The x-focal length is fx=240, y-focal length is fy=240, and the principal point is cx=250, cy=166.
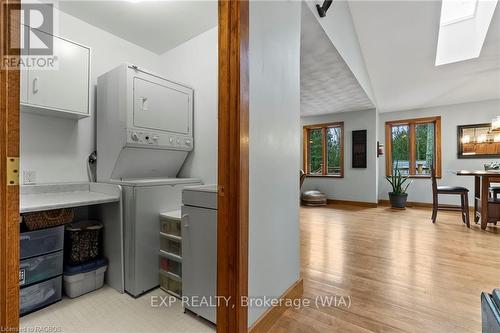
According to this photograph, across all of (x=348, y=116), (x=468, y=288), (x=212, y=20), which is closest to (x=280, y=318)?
(x=468, y=288)

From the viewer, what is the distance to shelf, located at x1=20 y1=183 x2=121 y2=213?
1.64 metres

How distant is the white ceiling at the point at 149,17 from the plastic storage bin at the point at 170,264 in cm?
210

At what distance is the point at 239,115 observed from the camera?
46.1 inches

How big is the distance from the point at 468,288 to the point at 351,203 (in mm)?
4002

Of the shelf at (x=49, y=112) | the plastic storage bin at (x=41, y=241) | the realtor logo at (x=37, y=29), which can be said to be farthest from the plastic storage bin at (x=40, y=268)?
the realtor logo at (x=37, y=29)

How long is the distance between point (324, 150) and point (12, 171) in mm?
6261

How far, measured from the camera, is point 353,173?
19.0ft

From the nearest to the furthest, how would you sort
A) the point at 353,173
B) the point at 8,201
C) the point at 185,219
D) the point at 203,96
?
the point at 8,201
the point at 185,219
the point at 203,96
the point at 353,173

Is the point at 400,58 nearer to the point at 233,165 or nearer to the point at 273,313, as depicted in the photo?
the point at 233,165

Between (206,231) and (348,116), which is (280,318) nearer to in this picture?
(206,231)

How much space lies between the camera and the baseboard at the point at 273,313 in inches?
52.1

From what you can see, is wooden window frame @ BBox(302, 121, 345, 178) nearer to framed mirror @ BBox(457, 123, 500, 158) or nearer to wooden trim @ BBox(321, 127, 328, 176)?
wooden trim @ BBox(321, 127, 328, 176)

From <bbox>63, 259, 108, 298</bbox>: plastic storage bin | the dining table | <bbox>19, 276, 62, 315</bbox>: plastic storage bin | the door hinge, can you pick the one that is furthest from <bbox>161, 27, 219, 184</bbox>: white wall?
the dining table

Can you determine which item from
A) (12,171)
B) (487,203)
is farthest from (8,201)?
(487,203)
